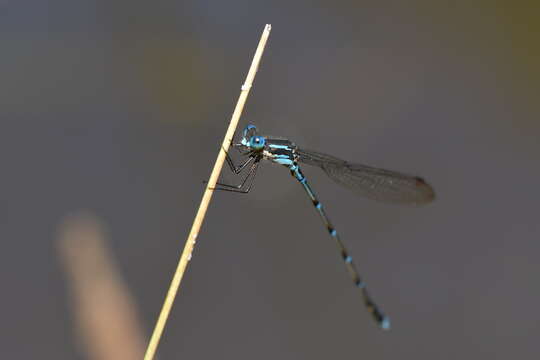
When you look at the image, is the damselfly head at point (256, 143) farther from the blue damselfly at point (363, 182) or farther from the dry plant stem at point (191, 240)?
the dry plant stem at point (191, 240)

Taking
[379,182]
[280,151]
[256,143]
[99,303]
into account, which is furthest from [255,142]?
[99,303]

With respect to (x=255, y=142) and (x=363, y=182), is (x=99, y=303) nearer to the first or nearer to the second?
(x=255, y=142)

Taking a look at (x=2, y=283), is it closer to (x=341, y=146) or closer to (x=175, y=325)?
(x=175, y=325)

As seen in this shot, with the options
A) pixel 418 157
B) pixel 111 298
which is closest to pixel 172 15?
pixel 418 157

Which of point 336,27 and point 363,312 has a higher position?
point 336,27

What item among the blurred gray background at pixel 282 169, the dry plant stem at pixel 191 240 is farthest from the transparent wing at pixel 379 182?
the dry plant stem at pixel 191 240
